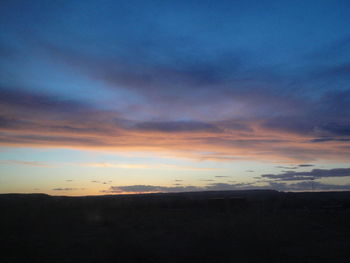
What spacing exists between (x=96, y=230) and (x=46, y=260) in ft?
34.3

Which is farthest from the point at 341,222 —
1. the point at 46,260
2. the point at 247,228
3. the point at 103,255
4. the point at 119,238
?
the point at 46,260

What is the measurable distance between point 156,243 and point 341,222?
20.6 m

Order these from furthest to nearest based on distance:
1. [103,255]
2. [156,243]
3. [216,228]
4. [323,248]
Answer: [216,228] < [156,243] < [323,248] < [103,255]

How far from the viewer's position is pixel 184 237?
21938 mm

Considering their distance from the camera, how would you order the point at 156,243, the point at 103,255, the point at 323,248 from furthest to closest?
the point at 156,243 < the point at 323,248 < the point at 103,255

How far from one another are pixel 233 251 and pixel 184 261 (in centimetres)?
301

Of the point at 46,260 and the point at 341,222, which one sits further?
the point at 341,222

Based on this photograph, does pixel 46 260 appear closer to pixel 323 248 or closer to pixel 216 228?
pixel 216 228

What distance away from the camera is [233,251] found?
54.4 feet

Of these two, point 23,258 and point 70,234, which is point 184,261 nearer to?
point 23,258

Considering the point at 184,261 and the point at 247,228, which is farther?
the point at 247,228

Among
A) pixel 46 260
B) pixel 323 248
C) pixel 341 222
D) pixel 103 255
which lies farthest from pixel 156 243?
pixel 341 222

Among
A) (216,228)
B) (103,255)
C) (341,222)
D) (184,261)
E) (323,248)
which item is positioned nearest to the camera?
(184,261)

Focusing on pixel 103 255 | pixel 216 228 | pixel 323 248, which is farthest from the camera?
pixel 216 228
